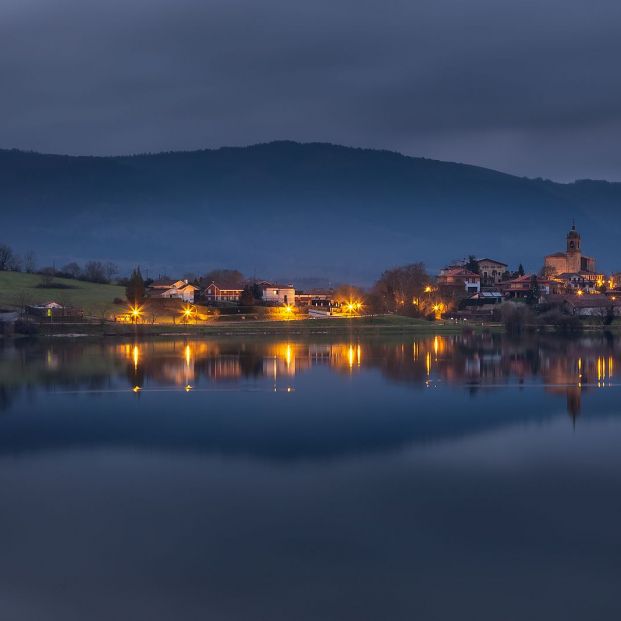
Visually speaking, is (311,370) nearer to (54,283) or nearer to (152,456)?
(152,456)

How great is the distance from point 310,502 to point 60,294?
64619mm

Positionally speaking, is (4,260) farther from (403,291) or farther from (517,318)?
(517,318)

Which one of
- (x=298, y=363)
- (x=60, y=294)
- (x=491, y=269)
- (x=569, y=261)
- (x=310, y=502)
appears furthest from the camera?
(x=491, y=269)

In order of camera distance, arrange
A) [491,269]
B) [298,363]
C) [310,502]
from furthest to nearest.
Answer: [491,269] < [298,363] < [310,502]

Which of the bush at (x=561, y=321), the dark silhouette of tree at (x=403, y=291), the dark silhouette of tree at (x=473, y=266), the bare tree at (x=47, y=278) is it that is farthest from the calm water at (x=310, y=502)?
the dark silhouette of tree at (x=473, y=266)

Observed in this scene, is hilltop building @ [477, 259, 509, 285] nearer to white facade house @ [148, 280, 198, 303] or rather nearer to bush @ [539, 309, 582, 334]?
bush @ [539, 309, 582, 334]

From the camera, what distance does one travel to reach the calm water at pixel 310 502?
38.4 ft

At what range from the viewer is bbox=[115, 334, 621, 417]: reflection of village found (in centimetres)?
3481

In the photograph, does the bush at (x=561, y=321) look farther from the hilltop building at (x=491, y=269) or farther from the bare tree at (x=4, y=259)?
the bare tree at (x=4, y=259)

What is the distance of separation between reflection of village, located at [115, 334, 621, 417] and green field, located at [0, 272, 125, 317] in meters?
18.8

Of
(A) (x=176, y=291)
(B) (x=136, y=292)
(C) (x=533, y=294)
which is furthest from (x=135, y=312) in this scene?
(C) (x=533, y=294)

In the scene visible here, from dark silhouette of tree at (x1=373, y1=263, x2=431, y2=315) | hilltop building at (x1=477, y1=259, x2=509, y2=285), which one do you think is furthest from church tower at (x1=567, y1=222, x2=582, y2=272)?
dark silhouette of tree at (x1=373, y1=263, x2=431, y2=315)

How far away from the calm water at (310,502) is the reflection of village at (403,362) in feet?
6.05

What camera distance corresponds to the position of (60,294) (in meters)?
76.2
